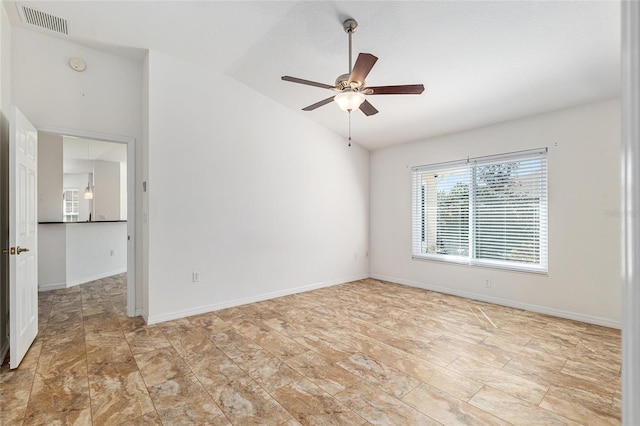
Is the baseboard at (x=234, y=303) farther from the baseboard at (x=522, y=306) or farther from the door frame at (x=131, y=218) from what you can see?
the baseboard at (x=522, y=306)

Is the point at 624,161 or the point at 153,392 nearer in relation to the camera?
the point at 624,161

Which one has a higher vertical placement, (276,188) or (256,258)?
(276,188)

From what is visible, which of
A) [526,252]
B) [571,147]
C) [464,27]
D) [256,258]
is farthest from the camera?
[256,258]

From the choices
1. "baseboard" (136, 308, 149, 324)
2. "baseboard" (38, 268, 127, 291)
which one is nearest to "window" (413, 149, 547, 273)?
"baseboard" (136, 308, 149, 324)

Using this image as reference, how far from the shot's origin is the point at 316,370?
2504mm

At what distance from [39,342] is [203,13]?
3577mm

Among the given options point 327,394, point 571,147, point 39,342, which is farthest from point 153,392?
point 571,147

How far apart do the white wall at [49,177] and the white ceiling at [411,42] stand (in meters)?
3.00

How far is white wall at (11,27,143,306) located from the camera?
126 inches

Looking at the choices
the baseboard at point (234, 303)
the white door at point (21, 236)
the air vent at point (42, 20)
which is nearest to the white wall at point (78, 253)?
the white door at point (21, 236)

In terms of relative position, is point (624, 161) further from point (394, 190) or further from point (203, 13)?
point (394, 190)

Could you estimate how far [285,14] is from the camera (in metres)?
2.89

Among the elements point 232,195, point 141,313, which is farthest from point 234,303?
point 232,195

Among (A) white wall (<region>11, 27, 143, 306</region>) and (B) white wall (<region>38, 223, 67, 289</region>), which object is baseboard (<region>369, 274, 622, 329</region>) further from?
(B) white wall (<region>38, 223, 67, 289</region>)
